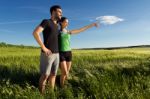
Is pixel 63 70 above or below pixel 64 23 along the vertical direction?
below

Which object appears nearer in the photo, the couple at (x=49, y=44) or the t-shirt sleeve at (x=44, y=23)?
the couple at (x=49, y=44)

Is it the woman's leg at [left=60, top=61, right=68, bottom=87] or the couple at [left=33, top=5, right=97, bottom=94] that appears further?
the woman's leg at [left=60, top=61, right=68, bottom=87]

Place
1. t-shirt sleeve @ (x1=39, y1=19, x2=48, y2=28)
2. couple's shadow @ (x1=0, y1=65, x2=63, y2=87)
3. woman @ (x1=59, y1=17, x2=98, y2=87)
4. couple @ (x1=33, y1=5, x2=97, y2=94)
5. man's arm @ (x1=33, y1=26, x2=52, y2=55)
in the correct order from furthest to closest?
couple's shadow @ (x1=0, y1=65, x2=63, y2=87) → woman @ (x1=59, y1=17, x2=98, y2=87) → t-shirt sleeve @ (x1=39, y1=19, x2=48, y2=28) → couple @ (x1=33, y1=5, x2=97, y2=94) → man's arm @ (x1=33, y1=26, x2=52, y2=55)

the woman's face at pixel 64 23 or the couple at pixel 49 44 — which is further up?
the woman's face at pixel 64 23

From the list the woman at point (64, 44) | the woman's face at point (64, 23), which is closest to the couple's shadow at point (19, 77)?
the woman at point (64, 44)

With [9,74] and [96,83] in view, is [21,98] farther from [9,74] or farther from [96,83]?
[9,74]

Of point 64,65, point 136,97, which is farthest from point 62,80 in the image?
point 136,97

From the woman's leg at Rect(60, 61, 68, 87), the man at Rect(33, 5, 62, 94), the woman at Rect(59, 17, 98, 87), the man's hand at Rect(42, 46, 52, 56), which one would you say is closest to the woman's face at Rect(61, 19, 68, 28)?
the woman at Rect(59, 17, 98, 87)

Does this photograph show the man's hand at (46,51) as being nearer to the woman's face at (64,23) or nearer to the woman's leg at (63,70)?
the woman's leg at (63,70)

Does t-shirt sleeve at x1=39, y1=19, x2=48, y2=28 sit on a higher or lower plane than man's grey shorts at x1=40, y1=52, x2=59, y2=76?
higher

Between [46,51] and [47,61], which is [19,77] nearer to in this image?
[47,61]

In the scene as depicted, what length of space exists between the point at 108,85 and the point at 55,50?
1.60 m

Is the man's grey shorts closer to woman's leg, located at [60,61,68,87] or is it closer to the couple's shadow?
woman's leg, located at [60,61,68,87]

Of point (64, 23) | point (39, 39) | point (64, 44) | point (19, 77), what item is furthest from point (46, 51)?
point (19, 77)
